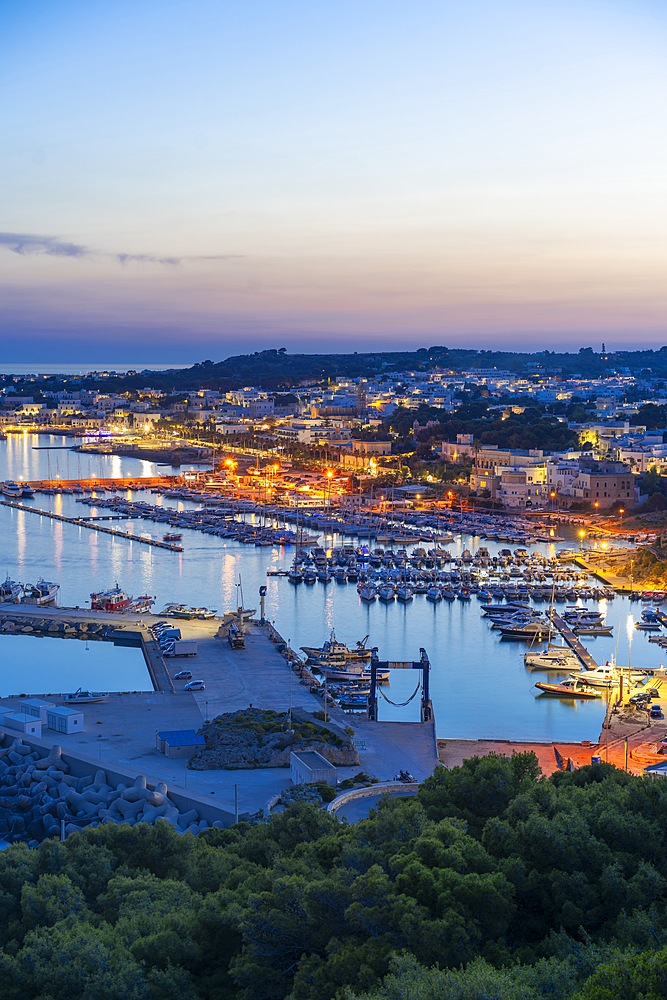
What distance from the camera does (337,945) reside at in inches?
134

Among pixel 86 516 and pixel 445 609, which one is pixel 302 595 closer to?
pixel 445 609

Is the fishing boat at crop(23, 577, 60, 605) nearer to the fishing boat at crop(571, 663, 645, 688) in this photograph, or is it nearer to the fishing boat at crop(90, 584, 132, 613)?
the fishing boat at crop(90, 584, 132, 613)

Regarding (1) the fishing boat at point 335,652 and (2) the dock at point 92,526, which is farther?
(2) the dock at point 92,526

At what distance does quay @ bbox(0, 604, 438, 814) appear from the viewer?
6.59 m

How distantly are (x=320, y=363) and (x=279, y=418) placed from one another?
2699 cm

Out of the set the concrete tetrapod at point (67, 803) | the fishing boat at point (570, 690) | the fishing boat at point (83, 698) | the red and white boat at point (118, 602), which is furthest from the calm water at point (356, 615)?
the concrete tetrapod at point (67, 803)

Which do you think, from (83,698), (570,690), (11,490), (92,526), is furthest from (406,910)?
(11,490)

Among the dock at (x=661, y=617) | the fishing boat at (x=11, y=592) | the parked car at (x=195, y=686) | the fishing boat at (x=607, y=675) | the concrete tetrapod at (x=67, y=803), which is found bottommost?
the dock at (x=661, y=617)

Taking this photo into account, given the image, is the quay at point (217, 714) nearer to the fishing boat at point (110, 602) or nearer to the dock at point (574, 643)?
the fishing boat at point (110, 602)

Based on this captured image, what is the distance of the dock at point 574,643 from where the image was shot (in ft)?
35.5

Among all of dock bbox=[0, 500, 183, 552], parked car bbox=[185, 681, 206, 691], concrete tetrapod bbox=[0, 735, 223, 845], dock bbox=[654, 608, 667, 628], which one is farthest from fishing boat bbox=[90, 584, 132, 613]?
concrete tetrapod bbox=[0, 735, 223, 845]

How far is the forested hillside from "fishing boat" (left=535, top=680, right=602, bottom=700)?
5.31 m

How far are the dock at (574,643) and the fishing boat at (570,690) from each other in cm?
67

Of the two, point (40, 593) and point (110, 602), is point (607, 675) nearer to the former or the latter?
point (110, 602)
